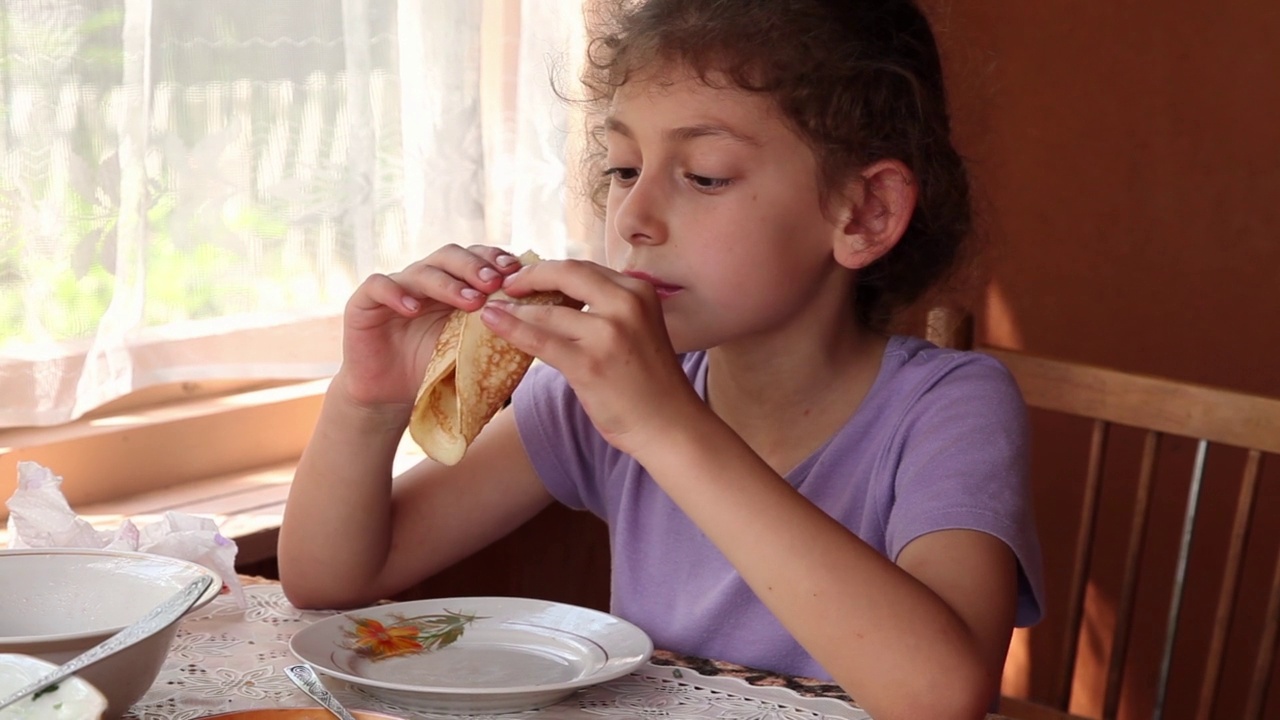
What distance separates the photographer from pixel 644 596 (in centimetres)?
139

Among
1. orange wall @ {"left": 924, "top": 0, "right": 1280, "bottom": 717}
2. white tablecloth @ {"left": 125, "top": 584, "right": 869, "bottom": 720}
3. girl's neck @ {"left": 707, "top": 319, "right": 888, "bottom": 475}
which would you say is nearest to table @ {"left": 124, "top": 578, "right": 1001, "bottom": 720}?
white tablecloth @ {"left": 125, "top": 584, "right": 869, "bottom": 720}

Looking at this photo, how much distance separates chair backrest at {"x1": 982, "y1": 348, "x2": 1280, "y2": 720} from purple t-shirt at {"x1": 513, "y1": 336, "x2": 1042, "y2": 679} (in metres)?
0.26

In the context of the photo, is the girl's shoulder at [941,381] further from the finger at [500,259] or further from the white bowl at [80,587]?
the white bowl at [80,587]

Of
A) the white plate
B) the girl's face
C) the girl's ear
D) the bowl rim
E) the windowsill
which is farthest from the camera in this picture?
the windowsill

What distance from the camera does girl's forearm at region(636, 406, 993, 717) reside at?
3.18 feet

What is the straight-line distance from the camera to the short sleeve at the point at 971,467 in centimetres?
112

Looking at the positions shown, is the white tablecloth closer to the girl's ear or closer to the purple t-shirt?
the purple t-shirt

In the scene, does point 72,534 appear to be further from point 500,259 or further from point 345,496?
point 500,259

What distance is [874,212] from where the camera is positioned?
4.34 ft

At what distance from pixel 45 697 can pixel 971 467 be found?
29.1 inches

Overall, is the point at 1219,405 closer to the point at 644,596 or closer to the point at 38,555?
the point at 644,596

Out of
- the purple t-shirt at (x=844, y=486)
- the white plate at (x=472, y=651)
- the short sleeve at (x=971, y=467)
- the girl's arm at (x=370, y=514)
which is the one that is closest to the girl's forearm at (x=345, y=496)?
the girl's arm at (x=370, y=514)

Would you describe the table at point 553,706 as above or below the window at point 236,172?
below

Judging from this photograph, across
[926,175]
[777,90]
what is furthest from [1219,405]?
[777,90]
